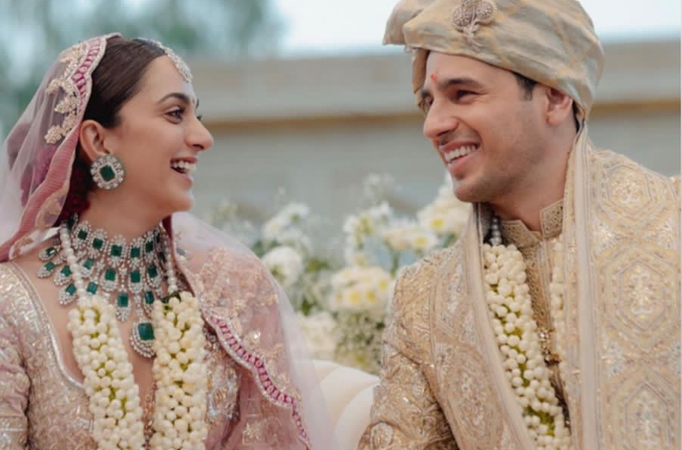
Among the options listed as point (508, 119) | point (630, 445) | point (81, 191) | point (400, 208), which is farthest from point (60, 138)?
point (400, 208)

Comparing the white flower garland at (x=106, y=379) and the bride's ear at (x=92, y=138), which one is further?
the bride's ear at (x=92, y=138)

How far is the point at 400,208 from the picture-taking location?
196 inches

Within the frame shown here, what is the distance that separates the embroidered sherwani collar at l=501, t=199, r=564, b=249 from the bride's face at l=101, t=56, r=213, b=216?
612 mm

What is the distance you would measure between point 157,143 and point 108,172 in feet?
0.36

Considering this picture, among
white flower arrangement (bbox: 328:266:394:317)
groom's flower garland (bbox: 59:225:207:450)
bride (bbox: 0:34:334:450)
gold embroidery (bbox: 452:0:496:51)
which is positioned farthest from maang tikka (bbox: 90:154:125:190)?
Answer: white flower arrangement (bbox: 328:266:394:317)

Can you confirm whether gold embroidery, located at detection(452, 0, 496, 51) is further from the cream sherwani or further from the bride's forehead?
the bride's forehead

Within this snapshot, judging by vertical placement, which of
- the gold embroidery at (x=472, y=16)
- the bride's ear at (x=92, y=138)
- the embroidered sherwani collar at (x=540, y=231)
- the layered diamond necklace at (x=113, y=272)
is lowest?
the layered diamond necklace at (x=113, y=272)

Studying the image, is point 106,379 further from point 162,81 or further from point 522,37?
point 522,37

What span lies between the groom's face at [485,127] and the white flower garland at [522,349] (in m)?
0.15

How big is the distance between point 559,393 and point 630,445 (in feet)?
0.65

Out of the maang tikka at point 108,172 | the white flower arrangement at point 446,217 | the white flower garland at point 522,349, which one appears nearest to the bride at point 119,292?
the maang tikka at point 108,172

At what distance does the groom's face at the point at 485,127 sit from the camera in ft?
7.20

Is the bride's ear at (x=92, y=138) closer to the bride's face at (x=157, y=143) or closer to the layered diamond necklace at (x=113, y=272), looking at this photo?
the bride's face at (x=157, y=143)

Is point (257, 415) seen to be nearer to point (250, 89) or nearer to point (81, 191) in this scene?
point (81, 191)
